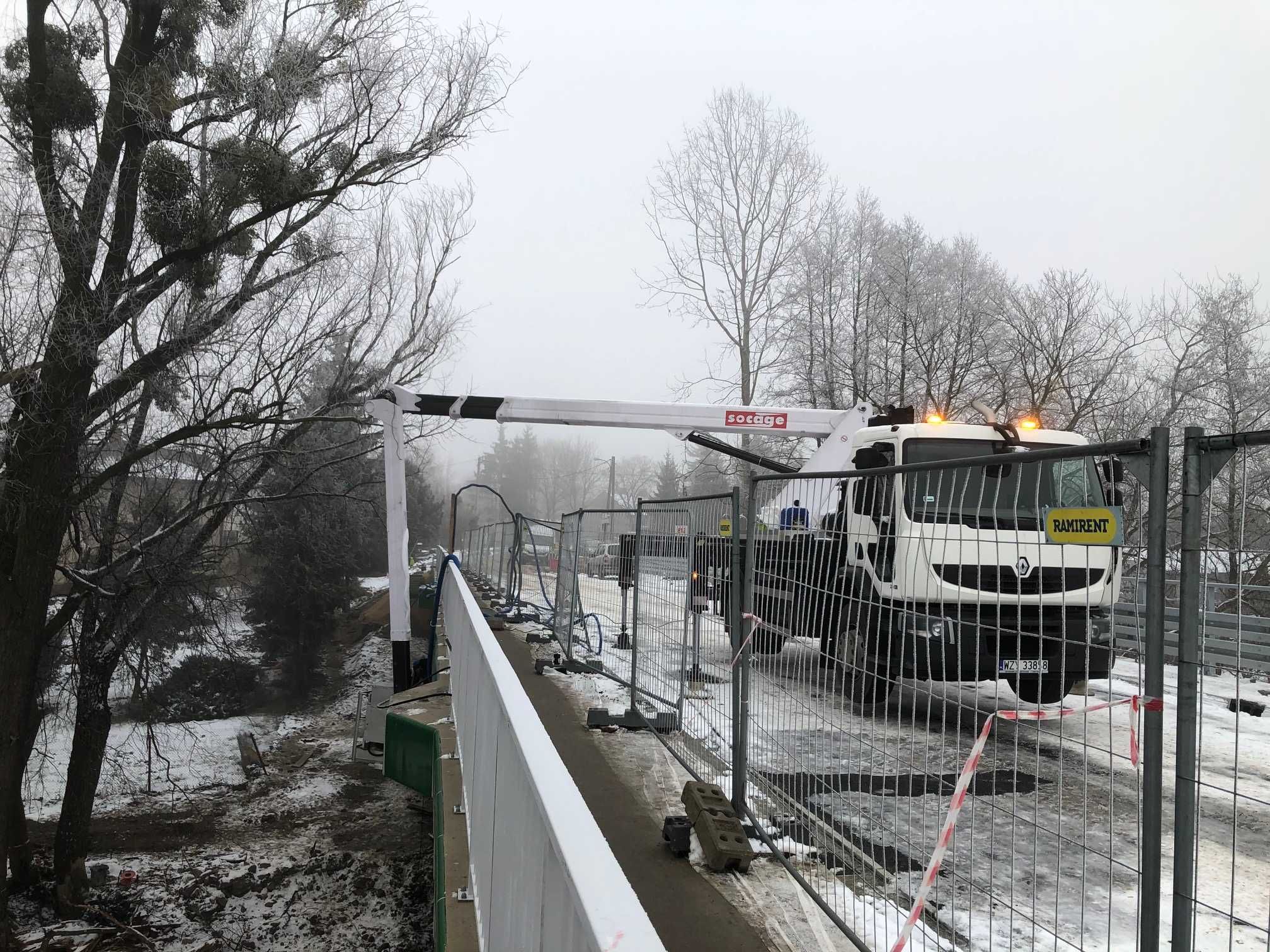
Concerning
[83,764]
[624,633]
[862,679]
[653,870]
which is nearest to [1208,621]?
[862,679]

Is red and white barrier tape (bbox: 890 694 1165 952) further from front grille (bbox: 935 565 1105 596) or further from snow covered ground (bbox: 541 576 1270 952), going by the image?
front grille (bbox: 935 565 1105 596)

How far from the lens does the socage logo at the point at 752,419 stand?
12.0m

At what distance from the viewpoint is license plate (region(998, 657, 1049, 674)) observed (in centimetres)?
254

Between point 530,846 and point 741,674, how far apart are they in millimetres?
2919

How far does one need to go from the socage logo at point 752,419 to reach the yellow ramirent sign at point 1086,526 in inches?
381

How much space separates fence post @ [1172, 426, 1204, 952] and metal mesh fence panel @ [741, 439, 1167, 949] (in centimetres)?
13

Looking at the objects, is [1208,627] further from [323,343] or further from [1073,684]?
[323,343]

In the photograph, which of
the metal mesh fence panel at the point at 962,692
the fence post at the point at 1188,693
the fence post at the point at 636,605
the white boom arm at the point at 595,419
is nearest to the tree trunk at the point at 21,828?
the white boom arm at the point at 595,419

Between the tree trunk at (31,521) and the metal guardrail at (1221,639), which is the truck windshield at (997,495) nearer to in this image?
the metal guardrail at (1221,639)

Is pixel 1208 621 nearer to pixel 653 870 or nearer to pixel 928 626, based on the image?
pixel 928 626

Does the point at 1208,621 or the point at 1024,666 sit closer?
the point at 1208,621

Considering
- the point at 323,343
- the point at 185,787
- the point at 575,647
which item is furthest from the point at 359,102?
the point at 185,787

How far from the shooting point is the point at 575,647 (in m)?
11.9

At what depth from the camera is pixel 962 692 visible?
2.93 metres
